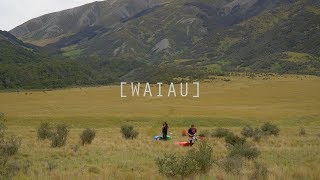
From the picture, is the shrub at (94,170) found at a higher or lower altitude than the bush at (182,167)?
lower

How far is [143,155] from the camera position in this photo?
2450cm

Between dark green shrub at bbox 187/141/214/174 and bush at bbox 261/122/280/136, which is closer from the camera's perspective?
dark green shrub at bbox 187/141/214/174

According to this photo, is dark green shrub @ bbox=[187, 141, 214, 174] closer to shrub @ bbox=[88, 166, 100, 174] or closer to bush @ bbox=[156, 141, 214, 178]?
bush @ bbox=[156, 141, 214, 178]

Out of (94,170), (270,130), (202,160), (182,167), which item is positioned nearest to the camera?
(182,167)

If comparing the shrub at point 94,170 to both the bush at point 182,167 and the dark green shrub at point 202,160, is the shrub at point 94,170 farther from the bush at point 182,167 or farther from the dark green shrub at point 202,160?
the dark green shrub at point 202,160

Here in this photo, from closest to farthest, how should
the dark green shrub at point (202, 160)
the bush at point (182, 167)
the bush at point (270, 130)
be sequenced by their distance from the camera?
the bush at point (182, 167)
the dark green shrub at point (202, 160)
the bush at point (270, 130)

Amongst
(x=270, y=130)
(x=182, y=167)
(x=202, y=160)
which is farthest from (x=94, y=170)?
(x=270, y=130)

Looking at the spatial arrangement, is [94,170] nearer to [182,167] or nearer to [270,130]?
[182,167]

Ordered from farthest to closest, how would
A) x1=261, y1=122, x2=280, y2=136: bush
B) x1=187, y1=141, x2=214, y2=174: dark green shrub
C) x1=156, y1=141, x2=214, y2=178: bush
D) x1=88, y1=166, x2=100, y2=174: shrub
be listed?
x1=261, y1=122, x2=280, y2=136: bush → x1=88, y1=166, x2=100, y2=174: shrub → x1=187, y1=141, x2=214, y2=174: dark green shrub → x1=156, y1=141, x2=214, y2=178: bush

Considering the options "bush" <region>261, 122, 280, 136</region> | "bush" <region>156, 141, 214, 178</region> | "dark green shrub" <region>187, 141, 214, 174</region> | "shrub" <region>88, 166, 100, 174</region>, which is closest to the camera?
"bush" <region>156, 141, 214, 178</region>

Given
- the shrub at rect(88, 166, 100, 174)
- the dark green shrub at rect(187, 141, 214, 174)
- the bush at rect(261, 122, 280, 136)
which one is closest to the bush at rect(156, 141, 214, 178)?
the dark green shrub at rect(187, 141, 214, 174)

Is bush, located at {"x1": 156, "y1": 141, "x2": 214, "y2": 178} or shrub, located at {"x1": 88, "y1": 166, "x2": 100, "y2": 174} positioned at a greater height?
bush, located at {"x1": 156, "y1": 141, "x2": 214, "y2": 178}

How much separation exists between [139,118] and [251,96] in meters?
45.4

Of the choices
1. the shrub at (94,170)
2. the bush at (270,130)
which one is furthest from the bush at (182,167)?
the bush at (270,130)
